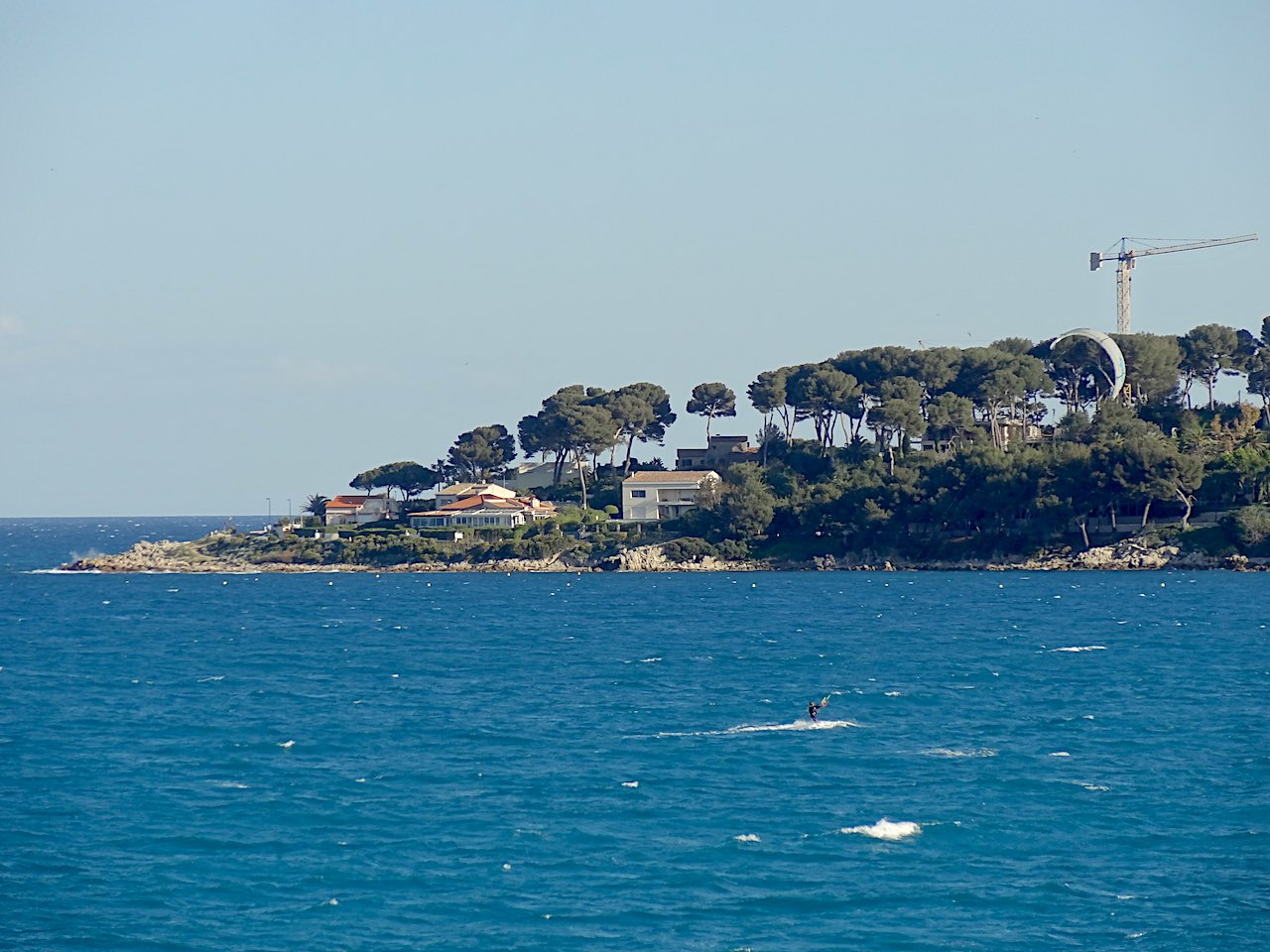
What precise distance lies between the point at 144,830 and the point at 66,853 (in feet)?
8.04

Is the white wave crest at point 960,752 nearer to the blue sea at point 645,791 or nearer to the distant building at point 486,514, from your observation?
the blue sea at point 645,791

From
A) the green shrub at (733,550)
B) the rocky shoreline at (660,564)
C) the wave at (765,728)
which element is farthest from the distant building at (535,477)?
the wave at (765,728)

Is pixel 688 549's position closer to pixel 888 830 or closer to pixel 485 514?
pixel 485 514

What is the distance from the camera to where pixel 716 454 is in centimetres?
17838

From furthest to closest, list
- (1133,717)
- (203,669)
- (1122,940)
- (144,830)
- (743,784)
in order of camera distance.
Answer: (203,669) < (1133,717) < (743,784) < (144,830) < (1122,940)

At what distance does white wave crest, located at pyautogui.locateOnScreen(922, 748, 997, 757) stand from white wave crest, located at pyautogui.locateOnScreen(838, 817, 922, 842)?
9.03 metres

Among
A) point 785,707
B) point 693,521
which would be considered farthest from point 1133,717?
point 693,521

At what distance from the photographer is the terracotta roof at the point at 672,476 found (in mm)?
159500

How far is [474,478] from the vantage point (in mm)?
183250

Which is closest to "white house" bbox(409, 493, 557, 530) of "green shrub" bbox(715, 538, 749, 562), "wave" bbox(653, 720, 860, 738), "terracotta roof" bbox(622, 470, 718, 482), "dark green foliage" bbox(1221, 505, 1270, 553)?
"terracotta roof" bbox(622, 470, 718, 482)

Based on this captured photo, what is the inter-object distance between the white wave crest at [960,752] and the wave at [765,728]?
16.2 ft

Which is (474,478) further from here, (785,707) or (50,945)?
(50,945)

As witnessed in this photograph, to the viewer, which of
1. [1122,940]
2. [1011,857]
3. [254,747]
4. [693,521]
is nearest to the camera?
[1122,940]

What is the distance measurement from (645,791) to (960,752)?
10602 millimetres
